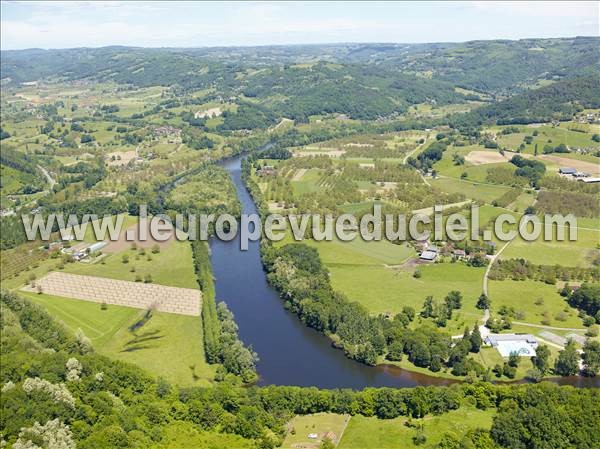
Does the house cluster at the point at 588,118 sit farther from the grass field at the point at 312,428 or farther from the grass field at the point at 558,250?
the grass field at the point at 312,428

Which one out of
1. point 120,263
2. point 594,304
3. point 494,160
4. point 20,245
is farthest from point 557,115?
point 20,245

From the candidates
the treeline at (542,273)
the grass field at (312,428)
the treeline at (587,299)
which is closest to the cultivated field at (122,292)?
the grass field at (312,428)

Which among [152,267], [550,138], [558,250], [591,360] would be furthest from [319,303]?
[550,138]

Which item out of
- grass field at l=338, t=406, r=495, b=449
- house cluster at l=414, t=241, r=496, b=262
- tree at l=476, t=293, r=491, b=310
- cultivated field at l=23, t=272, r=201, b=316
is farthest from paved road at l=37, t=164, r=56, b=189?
grass field at l=338, t=406, r=495, b=449

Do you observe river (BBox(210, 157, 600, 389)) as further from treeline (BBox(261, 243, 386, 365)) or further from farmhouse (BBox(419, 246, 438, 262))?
farmhouse (BBox(419, 246, 438, 262))

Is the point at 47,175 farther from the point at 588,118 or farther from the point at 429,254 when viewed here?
the point at 588,118
